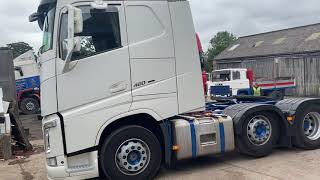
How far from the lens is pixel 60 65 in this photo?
6391mm

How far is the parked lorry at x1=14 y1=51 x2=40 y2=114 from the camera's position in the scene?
23.6 metres

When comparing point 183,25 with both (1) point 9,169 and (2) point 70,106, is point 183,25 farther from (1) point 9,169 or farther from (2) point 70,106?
(1) point 9,169

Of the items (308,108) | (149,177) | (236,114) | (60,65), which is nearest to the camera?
(60,65)

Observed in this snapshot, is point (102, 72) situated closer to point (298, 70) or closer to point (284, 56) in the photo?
point (298, 70)

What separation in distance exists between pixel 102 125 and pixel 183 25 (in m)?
2.22

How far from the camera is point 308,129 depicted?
8.90m

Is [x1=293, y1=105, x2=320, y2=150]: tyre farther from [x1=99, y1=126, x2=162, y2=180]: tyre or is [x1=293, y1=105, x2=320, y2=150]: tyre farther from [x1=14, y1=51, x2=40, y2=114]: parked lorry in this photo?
[x1=14, y1=51, x2=40, y2=114]: parked lorry

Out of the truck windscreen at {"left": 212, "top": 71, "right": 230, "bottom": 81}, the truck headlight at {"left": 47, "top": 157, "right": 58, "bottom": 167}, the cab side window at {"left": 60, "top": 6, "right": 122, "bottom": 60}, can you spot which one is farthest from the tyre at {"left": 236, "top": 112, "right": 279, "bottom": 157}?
the truck windscreen at {"left": 212, "top": 71, "right": 230, "bottom": 81}

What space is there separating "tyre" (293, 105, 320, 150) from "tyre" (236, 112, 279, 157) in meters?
0.53

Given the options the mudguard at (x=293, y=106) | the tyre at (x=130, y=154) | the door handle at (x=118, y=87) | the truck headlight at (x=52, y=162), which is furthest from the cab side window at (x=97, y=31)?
the mudguard at (x=293, y=106)

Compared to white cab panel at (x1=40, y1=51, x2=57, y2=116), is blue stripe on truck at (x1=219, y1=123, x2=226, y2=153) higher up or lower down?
lower down

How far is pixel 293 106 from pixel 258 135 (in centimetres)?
112

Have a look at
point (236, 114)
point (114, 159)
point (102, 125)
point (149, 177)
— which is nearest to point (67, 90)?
point (102, 125)

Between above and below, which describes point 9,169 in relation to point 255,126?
below
